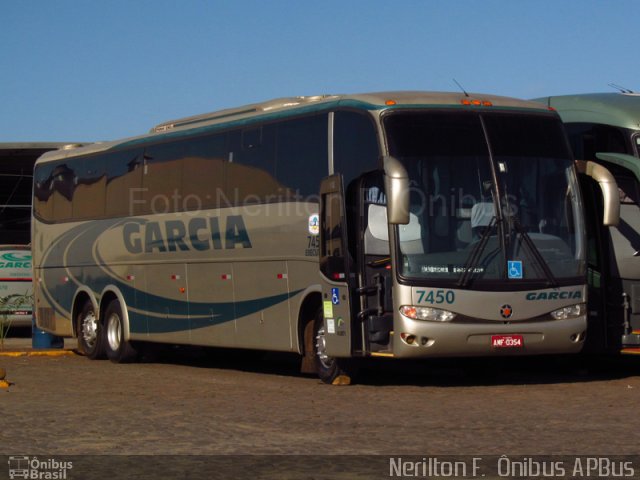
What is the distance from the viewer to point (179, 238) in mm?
20656

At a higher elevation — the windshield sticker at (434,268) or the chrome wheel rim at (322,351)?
the windshield sticker at (434,268)

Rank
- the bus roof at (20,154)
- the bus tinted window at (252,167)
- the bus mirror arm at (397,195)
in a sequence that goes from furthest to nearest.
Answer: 1. the bus roof at (20,154)
2. the bus tinted window at (252,167)
3. the bus mirror arm at (397,195)

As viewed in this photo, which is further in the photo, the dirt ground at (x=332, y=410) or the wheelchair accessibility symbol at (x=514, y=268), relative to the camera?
the wheelchair accessibility symbol at (x=514, y=268)

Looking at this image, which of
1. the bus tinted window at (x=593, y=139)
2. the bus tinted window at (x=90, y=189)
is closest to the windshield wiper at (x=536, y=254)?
the bus tinted window at (x=593, y=139)

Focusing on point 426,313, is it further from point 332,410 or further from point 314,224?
point 332,410

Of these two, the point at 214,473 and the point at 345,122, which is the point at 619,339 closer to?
the point at 345,122

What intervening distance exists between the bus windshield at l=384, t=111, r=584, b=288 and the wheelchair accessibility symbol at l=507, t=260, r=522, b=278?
0.04 feet

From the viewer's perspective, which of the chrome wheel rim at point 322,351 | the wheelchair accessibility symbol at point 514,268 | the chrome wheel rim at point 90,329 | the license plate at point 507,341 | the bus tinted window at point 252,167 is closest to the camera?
the license plate at point 507,341

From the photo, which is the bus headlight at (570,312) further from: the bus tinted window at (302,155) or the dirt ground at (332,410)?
the bus tinted window at (302,155)

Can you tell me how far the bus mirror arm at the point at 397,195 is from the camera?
15.0 meters

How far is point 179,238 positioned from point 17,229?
103 ft

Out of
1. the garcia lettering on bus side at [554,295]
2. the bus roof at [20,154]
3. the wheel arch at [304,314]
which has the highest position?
the bus roof at [20,154]

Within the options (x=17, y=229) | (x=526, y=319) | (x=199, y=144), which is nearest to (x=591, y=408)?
(x=526, y=319)

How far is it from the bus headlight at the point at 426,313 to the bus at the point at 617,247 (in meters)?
2.82
